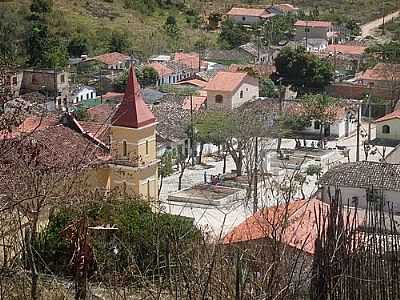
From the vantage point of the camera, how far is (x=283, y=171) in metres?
19.6

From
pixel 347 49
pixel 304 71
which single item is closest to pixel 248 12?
pixel 347 49

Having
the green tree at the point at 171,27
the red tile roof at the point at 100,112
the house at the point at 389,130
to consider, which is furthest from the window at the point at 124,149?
the green tree at the point at 171,27

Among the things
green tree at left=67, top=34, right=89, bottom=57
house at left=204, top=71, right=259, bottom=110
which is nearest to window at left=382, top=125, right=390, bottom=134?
house at left=204, top=71, right=259, bottom=110

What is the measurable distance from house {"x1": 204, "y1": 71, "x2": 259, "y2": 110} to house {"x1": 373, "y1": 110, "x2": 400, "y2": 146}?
13.9 feet

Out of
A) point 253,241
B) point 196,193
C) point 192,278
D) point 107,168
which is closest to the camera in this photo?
point 192,278

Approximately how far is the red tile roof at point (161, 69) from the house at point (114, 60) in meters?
1.22

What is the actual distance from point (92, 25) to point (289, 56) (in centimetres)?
1062

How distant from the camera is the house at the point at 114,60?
29.1 meters

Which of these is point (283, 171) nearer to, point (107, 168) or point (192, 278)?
point (107, 168)

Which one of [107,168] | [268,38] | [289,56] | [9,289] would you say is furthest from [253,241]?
[268,38]

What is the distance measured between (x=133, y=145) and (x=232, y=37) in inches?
831

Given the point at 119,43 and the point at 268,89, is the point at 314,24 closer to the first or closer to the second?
the point at 119,43

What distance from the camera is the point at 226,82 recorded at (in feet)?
82.2

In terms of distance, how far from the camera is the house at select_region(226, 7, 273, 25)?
3859 cm
